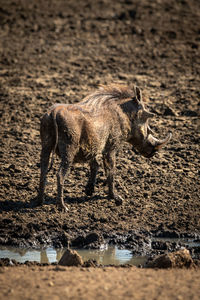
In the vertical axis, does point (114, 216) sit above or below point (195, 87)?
below

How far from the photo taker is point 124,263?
6.17 m

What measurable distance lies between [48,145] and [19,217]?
927 mm

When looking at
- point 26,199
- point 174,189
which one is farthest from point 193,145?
point 26,199

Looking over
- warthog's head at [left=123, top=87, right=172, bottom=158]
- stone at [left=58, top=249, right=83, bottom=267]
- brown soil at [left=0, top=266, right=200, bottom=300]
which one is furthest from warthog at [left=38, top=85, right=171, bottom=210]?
brown soil at [left=0, top=266, right=200, bottom=300]

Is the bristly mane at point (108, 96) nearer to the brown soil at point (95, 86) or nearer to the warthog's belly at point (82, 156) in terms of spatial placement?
the warthog's belly at point (82, 156)

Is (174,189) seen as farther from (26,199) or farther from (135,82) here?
(135,82)

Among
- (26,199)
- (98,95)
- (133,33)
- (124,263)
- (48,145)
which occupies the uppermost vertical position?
(133,33)

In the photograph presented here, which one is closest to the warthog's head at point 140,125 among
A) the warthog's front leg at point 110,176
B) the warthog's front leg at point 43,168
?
the warthog's front leg at point 110,176

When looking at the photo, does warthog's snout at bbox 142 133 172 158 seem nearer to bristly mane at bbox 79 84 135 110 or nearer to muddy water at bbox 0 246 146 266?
bristly mane at bbox 79 84 135 110

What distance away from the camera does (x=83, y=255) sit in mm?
6348

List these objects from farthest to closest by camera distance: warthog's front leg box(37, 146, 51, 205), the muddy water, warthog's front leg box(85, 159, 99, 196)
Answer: warthog's front leg box(85, 159, 99, 196) → warthog's front leg box(37, 146, 51, 205) → the muddy water

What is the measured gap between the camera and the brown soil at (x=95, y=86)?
7082 mm

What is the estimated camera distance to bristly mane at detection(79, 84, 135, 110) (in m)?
7.57

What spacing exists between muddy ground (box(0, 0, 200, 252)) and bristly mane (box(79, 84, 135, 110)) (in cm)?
112
